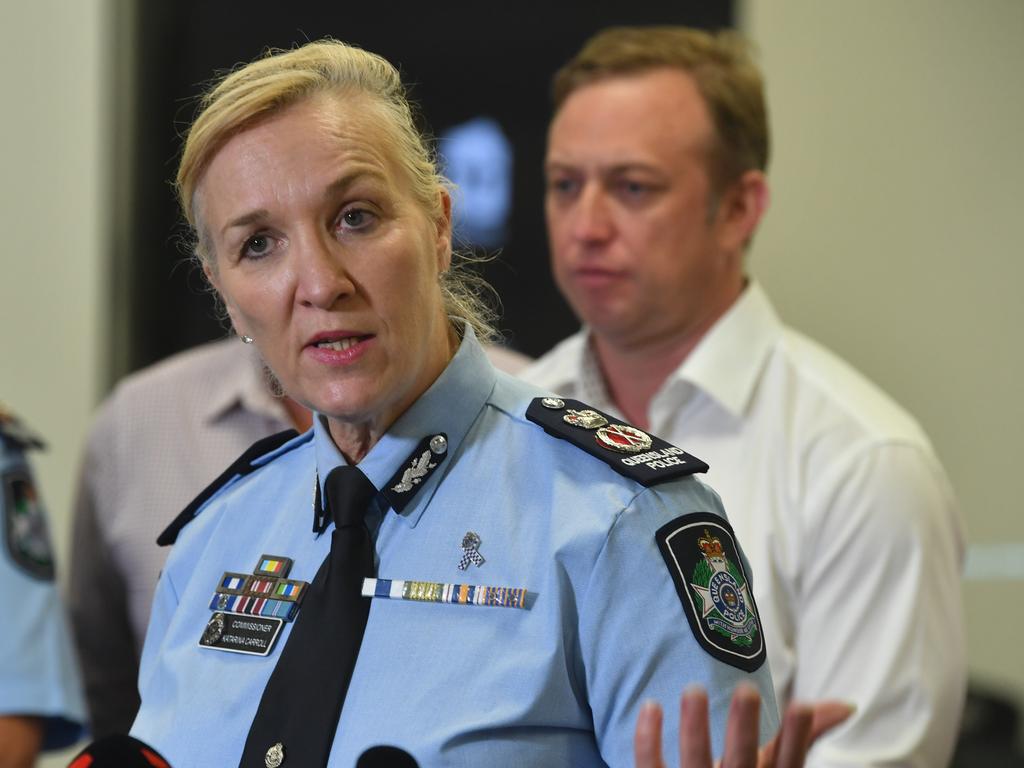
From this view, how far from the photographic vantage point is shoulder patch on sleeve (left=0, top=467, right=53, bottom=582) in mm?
2061

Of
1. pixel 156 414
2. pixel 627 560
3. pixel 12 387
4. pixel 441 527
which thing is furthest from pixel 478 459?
pixel 12 387

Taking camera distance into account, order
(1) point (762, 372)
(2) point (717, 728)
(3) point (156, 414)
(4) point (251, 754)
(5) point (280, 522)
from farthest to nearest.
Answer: (3) point (156, 414)
(1) point (762, 372)
(5) point (280, 522)
(4) point (251, 754)
(2) point (717, 728)

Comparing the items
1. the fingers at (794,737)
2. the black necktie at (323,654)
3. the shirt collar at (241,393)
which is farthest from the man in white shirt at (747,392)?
the fingers at (794,737)

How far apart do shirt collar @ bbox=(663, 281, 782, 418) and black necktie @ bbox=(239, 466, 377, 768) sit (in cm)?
107

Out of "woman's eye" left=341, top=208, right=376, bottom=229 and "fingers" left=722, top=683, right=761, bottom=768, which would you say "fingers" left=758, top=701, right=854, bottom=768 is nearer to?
"fingers" left=722, top=683, right=761, bottom=768

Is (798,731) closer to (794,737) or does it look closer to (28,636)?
(794,737)

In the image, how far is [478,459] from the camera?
1.26 metres

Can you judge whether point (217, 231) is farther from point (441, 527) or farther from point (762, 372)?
point (762, 372)

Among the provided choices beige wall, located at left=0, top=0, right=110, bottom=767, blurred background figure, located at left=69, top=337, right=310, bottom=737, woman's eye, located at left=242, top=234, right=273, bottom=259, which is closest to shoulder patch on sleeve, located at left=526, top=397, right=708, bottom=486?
woman's eye, located at left=242, top=234, right=273, bottom=259

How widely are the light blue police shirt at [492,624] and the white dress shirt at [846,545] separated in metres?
0.89

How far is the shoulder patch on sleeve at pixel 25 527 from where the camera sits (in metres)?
2.06

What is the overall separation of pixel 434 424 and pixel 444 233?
20 centimetres

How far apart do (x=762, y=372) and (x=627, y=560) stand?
47.2 inches

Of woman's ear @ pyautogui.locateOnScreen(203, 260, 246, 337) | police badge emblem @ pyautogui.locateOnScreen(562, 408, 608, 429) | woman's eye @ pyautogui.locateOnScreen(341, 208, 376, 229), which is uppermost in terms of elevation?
woman's eye @ pyautogui.locateOnScreen(341, 208, 376, 229)
